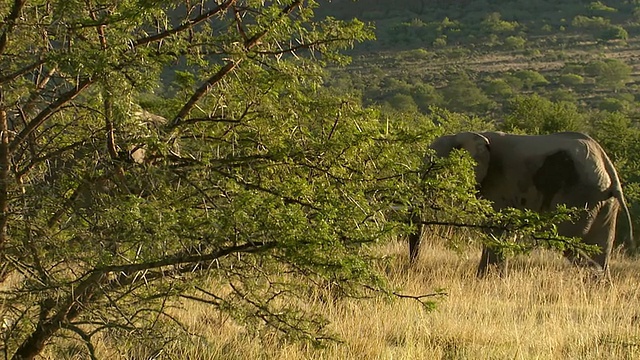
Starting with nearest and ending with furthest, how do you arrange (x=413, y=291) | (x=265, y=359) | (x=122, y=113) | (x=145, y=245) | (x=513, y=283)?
1. (x=122, y=113)
2. (x=145, y=245)
3. (x=265, y=359)
4. (x=413, y=291)
5. (x=513, y=283)

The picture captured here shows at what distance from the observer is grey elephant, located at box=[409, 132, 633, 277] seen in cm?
1017

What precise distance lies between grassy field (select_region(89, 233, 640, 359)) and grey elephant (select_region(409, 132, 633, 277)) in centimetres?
149

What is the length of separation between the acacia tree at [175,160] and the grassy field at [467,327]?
68cm

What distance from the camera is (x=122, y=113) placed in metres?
3.63

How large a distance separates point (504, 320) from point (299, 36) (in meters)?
3.28

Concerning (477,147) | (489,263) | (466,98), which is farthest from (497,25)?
(489,263)

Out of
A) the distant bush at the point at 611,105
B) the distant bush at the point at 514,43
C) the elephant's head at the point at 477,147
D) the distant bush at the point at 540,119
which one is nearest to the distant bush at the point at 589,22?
the distant bush at the point at 514,43

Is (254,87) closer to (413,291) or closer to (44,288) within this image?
(44,288)

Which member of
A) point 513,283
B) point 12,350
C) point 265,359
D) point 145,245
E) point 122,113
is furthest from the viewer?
point 513,283

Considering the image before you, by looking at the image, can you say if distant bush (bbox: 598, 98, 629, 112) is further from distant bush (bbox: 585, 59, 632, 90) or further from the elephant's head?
the elephant's head

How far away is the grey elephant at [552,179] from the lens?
1017cm

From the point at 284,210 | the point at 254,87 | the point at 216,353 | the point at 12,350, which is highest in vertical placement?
the point at 254,87

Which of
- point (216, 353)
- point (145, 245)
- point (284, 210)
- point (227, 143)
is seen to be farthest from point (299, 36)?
point (216, 353)

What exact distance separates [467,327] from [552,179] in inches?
189
